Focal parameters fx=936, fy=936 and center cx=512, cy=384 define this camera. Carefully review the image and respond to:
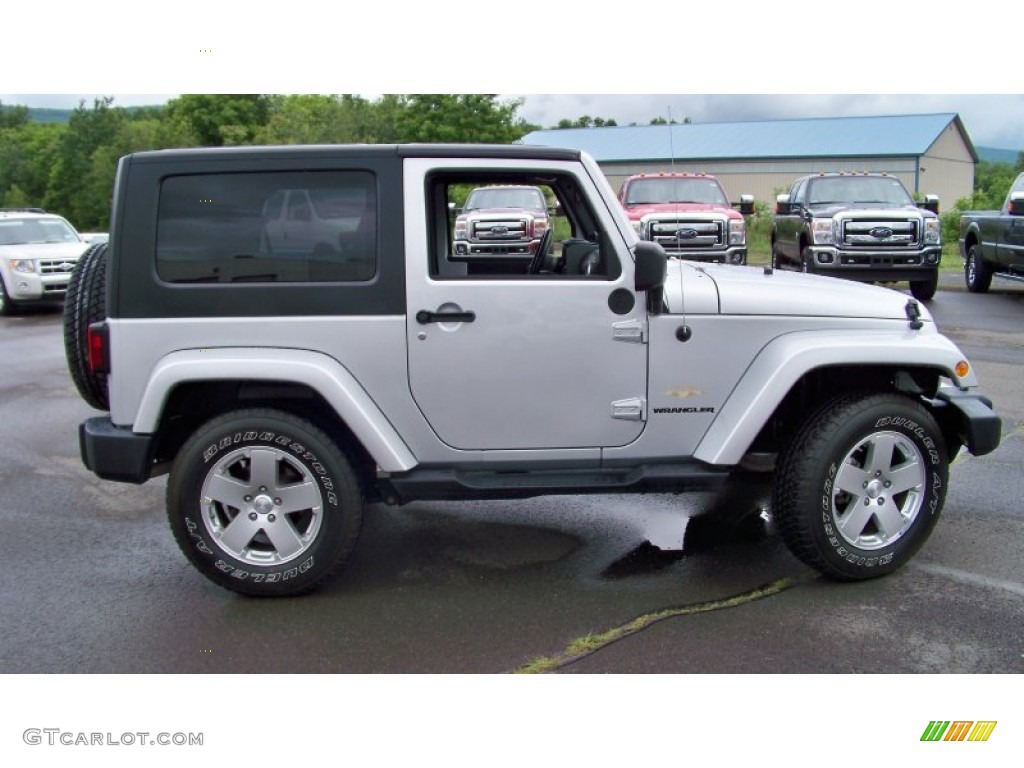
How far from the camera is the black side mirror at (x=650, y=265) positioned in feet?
13.0

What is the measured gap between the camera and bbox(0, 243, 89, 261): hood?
14898mm

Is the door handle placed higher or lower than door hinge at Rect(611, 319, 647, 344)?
higher

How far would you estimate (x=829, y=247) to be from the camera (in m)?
13.5

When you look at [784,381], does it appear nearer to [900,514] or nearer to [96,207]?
[900,514]

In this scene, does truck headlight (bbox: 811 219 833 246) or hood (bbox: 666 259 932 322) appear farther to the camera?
truck headlight (bbox: 811 219 833 246)

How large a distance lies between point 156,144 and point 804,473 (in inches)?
1515

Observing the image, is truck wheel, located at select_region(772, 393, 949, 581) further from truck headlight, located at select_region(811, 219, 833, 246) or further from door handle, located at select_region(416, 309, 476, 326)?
truck headlight, located at select_region(811, 219, 833, 246)

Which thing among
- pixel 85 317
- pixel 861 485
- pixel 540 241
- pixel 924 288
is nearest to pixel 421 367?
pixel 540 241

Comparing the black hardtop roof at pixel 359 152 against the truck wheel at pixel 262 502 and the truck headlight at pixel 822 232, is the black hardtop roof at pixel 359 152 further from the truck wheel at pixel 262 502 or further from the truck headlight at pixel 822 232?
the truck headlight at pixel 822 232

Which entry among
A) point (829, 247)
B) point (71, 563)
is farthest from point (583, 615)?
point (829, 247)

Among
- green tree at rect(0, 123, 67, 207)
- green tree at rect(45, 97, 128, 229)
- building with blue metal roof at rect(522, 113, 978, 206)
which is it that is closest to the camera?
building with blue metal roof at rect(522, 113, 978, 206)

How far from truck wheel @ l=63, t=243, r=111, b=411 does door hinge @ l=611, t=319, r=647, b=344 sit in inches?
90.7

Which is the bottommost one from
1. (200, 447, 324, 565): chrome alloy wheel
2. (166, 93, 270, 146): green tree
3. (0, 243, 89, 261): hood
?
(200, 447, 324, 565): chrome alloy wheel

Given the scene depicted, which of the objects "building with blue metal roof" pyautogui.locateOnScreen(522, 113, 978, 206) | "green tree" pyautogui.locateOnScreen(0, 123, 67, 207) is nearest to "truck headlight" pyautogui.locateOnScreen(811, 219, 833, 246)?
"building with blue metal roof" pyautogui.locateOnScreen(522, 113, 978, 206)
